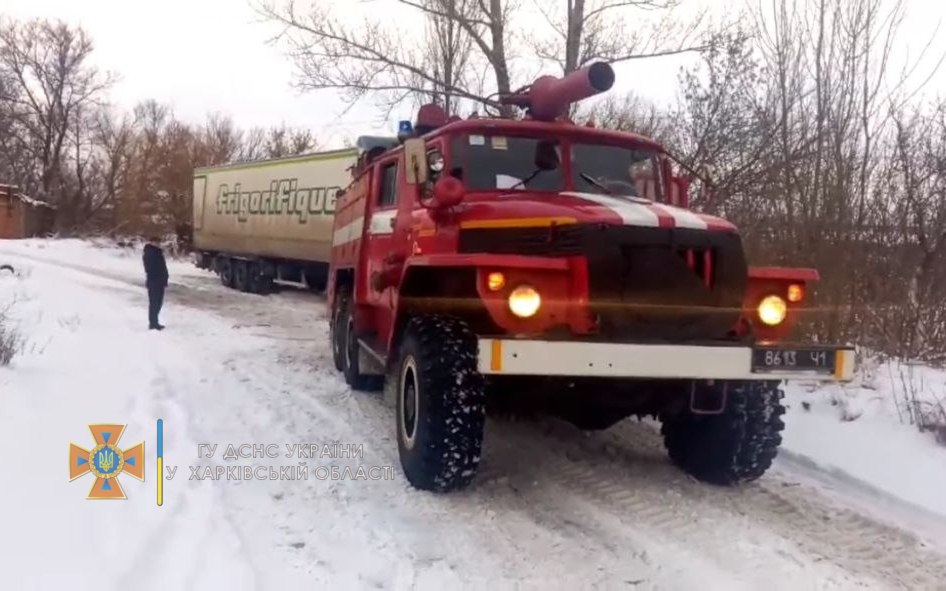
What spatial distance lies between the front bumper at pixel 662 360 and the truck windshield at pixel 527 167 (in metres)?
1.86

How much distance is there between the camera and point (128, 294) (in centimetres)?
1842

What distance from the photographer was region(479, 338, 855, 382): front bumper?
14.5 feet

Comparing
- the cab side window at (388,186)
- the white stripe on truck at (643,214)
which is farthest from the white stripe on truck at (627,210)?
the cab side window at (388,186)

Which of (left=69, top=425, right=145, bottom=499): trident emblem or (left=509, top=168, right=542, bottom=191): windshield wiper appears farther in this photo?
(left=509, top=168, right=542, bottom=191): windshield wiper

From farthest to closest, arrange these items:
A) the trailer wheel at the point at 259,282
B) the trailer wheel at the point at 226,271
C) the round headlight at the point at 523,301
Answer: the trailer wheel at the point at 226,271 < the trailer wheel at the point at 259,282 < the round headlight at the point at 523,301

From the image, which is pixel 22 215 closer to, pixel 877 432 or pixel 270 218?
pixel 270 218

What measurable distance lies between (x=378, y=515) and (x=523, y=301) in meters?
1.44

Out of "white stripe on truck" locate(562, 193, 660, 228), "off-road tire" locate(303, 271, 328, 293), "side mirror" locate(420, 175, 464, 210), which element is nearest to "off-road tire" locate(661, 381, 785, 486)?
"white stripe on truck" locate(562, 193, 660, 228)

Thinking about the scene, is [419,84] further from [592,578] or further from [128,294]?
[592,578]

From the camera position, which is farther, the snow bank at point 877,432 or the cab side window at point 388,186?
the cab side window at point 388,186

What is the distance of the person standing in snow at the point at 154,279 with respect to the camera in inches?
492

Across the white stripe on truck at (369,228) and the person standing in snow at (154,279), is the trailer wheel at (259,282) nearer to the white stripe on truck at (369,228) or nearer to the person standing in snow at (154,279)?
the person standing in snow at (154,279)

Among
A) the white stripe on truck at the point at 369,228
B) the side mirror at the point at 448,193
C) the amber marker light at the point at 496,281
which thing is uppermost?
the side mirror at the point at 448,193

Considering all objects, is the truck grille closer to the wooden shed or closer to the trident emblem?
the trident emblem
